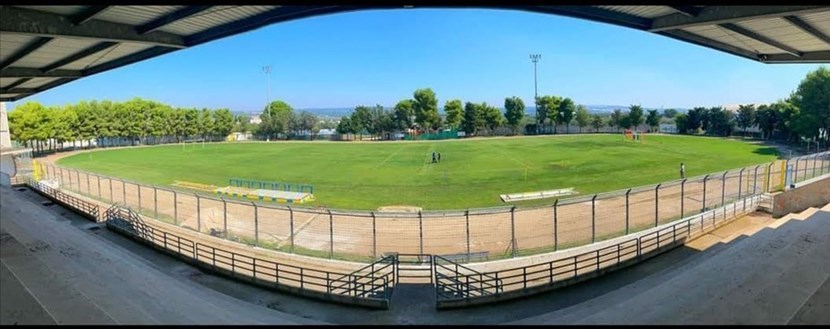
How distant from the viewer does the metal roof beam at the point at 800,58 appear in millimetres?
17016

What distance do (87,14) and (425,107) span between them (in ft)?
333

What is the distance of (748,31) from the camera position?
13.4 meters

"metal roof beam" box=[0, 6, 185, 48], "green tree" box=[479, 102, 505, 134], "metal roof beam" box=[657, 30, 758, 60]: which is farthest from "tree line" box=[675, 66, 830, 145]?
"metal roof beam" box=[0, 6, 185, 48]

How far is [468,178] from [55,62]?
29.4m

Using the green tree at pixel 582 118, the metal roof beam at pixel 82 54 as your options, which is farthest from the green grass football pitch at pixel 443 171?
the green tree at pixel 582 118

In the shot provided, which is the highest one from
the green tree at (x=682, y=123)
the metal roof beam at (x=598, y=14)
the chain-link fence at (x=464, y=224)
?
the metal roof beam at (x=598, y=14)

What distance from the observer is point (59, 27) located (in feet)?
36.3

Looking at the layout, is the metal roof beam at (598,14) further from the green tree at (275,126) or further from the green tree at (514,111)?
the green tree at (275,126)

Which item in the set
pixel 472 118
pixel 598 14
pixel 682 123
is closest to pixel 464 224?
pixel 598 14

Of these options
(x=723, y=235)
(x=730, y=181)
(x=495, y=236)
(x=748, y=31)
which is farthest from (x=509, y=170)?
(x=748, y=31)

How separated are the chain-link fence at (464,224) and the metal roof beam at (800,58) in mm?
4794

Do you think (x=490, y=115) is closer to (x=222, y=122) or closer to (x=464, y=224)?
(x=222, y=122)

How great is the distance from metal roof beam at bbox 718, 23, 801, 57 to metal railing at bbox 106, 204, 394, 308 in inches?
438

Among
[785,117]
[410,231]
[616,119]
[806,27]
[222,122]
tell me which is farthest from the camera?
[616,119]
